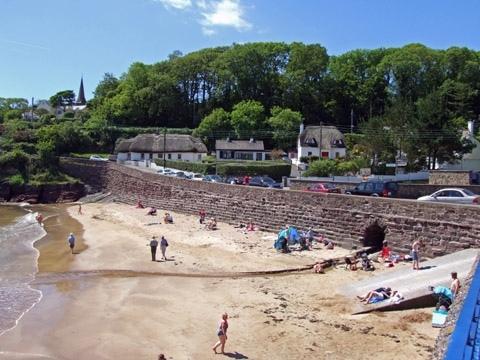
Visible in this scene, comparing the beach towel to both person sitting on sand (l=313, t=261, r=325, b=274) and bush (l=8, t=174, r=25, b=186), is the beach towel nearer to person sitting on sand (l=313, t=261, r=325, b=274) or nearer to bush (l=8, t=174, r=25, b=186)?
person sitting on sand (l=313, t=261, r=325, b=274)

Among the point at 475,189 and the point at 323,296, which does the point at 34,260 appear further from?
the point at 475,189

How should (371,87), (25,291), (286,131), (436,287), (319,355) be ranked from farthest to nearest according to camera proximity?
1. (371,87)
2. (286,131)
3. (25,291)
4. (436,287)
5. (319,355)

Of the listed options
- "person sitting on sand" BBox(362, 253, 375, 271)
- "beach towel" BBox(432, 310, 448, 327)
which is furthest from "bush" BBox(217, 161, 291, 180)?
"beach towel" BBox(432, 310, 448, 327)

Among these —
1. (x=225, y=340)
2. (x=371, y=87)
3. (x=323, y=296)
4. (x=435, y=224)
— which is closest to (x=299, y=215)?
(x=435, y=224)

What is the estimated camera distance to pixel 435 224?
22.4 meters

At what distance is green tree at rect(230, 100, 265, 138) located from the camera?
7588cm

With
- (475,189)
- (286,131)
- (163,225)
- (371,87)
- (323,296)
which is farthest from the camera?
(371,87)

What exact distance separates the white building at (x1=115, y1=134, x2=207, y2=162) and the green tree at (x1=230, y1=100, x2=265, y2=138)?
34.3 feet

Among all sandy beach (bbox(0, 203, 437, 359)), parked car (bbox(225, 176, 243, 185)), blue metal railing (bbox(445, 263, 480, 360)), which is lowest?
sandy beach (bbox(0, 203, 437, 359))

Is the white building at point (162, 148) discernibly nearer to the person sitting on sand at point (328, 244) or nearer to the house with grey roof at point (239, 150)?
the house with grey roof at point (239, 150)

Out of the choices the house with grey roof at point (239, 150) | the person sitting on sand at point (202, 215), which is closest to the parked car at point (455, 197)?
the person sitting on sand at point (202, 215)

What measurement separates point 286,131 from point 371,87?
881 inches

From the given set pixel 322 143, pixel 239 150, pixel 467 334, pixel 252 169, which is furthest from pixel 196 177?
pixel 467 334

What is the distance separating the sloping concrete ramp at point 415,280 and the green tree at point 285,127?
54887mm
